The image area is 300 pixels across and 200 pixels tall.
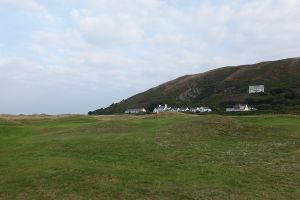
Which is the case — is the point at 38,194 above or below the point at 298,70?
below

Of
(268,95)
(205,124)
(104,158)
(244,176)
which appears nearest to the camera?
(244,176)

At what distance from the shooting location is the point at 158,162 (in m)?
18.7

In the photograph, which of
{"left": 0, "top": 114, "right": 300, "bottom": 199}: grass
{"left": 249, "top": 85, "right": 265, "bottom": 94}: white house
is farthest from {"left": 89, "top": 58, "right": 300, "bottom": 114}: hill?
{"left": 0, "top": 114, "right": 300, "bottom": 199}: grass

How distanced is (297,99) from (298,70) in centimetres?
5871

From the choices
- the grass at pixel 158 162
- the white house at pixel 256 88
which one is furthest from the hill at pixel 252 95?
the grass at pixel 158 162

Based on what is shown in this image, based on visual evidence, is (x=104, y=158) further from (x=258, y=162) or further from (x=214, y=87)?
(x=214, y=87)

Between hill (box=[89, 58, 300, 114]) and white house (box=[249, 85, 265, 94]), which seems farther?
white house (box=[249, 85, 265, 94])

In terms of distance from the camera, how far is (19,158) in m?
20.7

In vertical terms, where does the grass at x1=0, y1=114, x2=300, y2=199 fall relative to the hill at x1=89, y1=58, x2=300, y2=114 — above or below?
below

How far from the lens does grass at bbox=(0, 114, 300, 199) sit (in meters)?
14.8

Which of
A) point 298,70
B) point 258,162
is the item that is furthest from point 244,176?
point 298,70

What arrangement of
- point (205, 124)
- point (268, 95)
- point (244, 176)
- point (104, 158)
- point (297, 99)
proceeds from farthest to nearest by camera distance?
point (268, 95)
point (297, 99)
point (205, 124)
point (104, 158)
point (244, 176)

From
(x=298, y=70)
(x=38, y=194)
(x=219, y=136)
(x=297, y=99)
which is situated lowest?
(x=38, y=194)

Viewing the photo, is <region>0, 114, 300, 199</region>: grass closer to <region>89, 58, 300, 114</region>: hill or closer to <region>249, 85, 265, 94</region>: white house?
<region>89, 58, 300, 114</region>: hill
